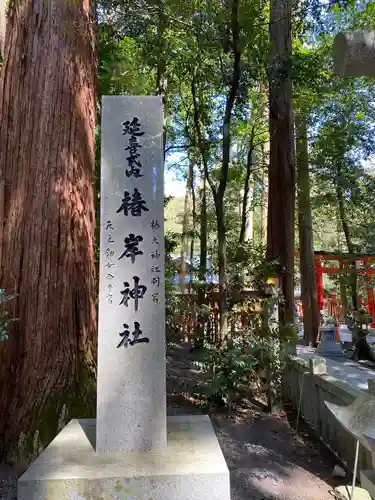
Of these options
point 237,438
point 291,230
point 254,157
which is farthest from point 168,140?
point 237,438

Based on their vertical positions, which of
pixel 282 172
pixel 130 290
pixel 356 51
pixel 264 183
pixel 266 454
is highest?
pixel 264 183

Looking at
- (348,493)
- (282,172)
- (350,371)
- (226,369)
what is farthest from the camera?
(350,371)

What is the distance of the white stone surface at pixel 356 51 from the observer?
1.29m

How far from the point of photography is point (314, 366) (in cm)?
575

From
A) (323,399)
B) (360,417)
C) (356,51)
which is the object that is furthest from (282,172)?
(356,51)

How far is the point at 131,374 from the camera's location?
104 inches

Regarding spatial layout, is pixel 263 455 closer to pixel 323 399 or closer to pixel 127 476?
pixel 323 399

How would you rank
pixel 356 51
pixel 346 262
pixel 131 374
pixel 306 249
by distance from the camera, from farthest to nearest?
1. pixel 346 262
2. pixel 306 249
3. pixel 131 374
4. pixel 356 51

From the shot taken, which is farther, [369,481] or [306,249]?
[306,249]

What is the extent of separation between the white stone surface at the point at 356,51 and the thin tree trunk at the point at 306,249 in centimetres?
1088

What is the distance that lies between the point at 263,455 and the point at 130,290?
320cm

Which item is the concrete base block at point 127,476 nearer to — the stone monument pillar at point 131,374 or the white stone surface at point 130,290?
the stone monument pillar at point 131,374

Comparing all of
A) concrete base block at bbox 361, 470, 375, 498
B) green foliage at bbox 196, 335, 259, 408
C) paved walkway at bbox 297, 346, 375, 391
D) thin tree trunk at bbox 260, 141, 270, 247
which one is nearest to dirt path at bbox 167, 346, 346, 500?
Result: green foliage at bbox 196, 335, 259, 408

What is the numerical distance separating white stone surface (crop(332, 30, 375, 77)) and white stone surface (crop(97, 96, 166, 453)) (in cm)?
170
